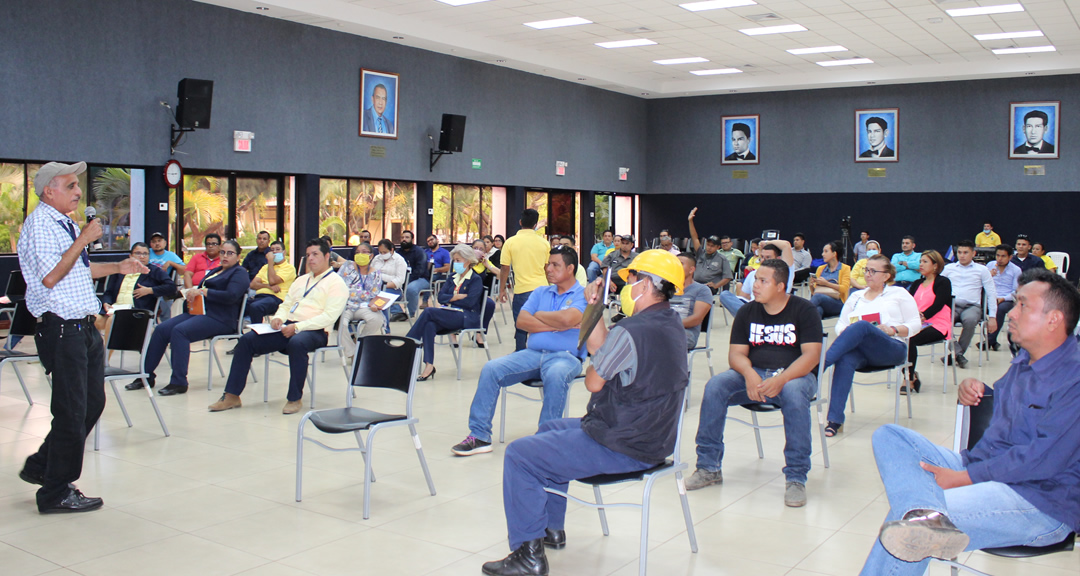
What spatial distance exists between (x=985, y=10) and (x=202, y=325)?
12.1 meters

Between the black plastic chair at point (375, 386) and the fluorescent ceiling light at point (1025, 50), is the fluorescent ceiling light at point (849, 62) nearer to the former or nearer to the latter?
the fluorescent ceiling light at point (1025, 50)

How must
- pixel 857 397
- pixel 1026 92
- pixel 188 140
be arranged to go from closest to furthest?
pixel 857 397 → pixel 188 140 → pixel 1026 92

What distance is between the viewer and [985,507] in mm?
2729

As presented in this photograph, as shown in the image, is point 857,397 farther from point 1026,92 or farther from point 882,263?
point 1026,92

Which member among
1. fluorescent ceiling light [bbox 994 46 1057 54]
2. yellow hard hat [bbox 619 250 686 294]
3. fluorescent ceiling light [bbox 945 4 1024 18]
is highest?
fluorescent ceiling light [bbox 994 46 1057 54]

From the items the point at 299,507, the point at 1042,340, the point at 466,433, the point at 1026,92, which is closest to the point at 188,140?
the point at 466,433

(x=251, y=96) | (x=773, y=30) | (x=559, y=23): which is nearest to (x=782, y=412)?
(x=251, y=96)

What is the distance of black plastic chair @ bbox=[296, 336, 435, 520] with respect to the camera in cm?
437

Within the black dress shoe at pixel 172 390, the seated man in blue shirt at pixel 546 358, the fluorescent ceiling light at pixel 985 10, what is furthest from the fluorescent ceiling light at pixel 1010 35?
the black dress shoe at pixel 172 390

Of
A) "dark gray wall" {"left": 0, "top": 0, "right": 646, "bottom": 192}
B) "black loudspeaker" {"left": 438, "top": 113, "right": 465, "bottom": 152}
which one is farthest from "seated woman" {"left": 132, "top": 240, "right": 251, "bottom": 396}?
"black loudspeaker" {"left": 438, "top": 113, "right": 465, "bottom": 152}

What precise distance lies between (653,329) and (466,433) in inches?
113

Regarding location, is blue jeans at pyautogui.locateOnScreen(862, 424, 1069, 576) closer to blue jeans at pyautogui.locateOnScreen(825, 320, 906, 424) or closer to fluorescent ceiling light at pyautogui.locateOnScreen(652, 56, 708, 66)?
blue jeans at pyautogui.locateOnScreen(825, 320, 906, 424)

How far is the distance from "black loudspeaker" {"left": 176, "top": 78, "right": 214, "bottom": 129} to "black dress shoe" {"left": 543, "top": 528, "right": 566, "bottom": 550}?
9.86m

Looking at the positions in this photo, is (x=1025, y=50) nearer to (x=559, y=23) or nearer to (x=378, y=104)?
(x=559, y=23)
